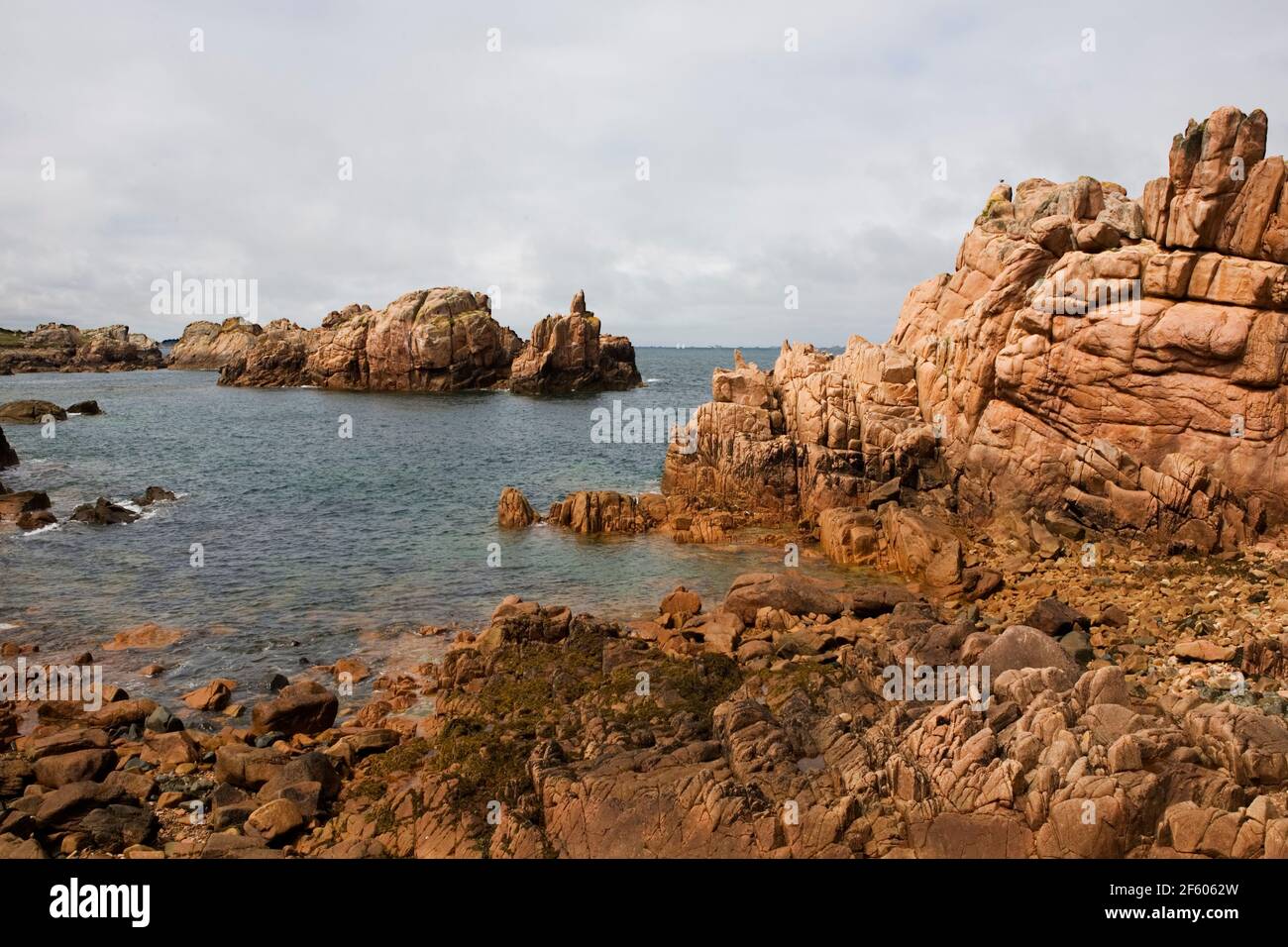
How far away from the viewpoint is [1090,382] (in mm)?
34438

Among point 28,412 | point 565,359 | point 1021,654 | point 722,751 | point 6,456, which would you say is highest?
point 565,359

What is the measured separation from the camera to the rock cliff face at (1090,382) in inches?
1230

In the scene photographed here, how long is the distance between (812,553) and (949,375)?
11640 mm

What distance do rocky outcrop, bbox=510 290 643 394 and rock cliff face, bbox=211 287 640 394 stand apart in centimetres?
15

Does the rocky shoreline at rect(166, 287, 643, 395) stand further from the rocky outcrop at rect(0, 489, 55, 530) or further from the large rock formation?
the rocky outcrop at rect(0, 489, 55, 530)

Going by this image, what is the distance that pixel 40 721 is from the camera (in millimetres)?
21641

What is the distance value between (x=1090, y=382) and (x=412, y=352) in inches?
4078

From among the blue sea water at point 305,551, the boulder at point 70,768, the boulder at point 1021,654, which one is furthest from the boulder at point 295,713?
the boulder at point 1021,654

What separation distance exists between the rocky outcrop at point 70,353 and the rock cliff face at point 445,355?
62.3 meters

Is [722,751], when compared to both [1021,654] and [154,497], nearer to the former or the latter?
[1021,654]

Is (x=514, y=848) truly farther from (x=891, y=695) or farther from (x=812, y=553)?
(x=812, y=553)

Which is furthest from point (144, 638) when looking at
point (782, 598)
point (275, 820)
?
point (782, 598)

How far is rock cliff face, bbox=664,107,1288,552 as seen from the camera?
3125 centimetres

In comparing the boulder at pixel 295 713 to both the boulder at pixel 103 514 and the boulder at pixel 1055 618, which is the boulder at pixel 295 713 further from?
the boulder at pixel 103 514
